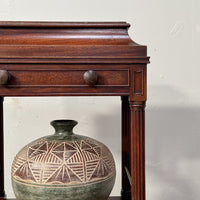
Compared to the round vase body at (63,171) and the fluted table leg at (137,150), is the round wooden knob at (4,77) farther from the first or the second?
the fluted table leg at (137,150)

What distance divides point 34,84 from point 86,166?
28 cm

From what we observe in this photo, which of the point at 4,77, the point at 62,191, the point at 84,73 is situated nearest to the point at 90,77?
the point at 84,73

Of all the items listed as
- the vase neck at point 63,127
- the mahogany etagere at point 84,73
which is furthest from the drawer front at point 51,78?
the vase neck at point 63,127

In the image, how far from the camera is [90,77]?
1035mm

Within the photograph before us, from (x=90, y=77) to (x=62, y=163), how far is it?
0.87ft

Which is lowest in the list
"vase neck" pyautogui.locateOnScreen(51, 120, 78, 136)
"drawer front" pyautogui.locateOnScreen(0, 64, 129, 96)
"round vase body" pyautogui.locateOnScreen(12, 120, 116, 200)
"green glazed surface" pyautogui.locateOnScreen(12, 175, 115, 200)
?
"green glazed surface" pyautogui.locateOnScreen(12, 175, 115, 200)

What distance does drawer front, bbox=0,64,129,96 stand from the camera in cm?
105

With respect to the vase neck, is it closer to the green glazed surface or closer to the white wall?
the green glazed surface

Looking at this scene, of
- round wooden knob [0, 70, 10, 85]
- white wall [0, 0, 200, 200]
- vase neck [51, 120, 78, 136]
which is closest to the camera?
round wooden knob [0, 70, 10, 85]

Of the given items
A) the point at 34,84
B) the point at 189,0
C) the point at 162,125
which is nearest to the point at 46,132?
the point at 162,125

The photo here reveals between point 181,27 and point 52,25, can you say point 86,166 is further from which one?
point 181,27

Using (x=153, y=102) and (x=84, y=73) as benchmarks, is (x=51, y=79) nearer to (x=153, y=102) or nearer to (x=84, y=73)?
(x=84, y=73)

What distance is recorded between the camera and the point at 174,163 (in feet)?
5.66

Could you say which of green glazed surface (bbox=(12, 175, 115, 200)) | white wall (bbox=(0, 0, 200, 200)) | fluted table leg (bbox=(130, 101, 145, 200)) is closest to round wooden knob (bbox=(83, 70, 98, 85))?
fluted table leg (bbox=(130, 101, 145, 200))
